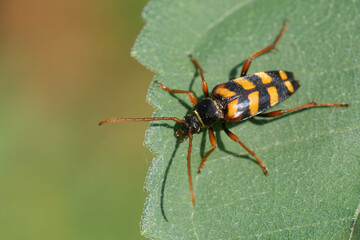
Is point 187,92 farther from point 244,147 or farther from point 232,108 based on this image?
point 244,147

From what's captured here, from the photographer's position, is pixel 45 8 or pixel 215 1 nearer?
pixel 215 1

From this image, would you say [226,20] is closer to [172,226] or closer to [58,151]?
[172,226]

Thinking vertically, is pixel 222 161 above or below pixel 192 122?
below

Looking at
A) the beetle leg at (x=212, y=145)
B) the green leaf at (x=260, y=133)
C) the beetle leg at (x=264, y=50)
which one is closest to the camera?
the green leaf at (x=260, y=133)

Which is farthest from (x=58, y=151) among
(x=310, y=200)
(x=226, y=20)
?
(x=310, y=200)

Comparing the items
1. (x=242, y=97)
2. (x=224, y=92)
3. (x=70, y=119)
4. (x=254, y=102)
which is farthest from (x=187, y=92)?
(x=70, y=119)

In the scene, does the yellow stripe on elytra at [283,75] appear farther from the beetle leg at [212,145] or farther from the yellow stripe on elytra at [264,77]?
the beetle leg at [212,145]

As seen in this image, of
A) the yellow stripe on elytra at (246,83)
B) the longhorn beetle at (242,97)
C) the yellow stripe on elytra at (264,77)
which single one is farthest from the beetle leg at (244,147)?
the yellow stripe on elytra at (264,77)
